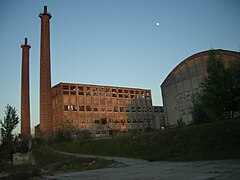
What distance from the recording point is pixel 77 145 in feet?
122

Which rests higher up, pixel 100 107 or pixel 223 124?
pixel 100 107

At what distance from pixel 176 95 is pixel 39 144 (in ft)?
90.8

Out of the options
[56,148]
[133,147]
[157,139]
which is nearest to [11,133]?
[56,148]

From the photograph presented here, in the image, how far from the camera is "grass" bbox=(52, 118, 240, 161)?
52.7 ft

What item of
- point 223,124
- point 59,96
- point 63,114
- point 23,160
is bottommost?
point 23,160

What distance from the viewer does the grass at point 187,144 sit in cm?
1608

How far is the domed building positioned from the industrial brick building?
26.2 metres

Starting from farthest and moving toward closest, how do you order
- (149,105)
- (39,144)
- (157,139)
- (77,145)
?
(149,105) → (39,144) → (77,145) → (157,139)

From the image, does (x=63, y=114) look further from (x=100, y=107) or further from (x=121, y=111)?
(x=121, y=111)

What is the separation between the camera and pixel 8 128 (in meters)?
43.0

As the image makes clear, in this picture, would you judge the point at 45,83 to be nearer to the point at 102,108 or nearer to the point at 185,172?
the point at 102,108

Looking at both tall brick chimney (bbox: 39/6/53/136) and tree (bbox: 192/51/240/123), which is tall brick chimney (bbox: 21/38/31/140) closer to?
tall brick chimney (bbox: 39/6/53/136)

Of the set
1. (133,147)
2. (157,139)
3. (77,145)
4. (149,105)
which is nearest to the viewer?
(157,139)

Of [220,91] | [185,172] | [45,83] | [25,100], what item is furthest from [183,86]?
[185,172]
